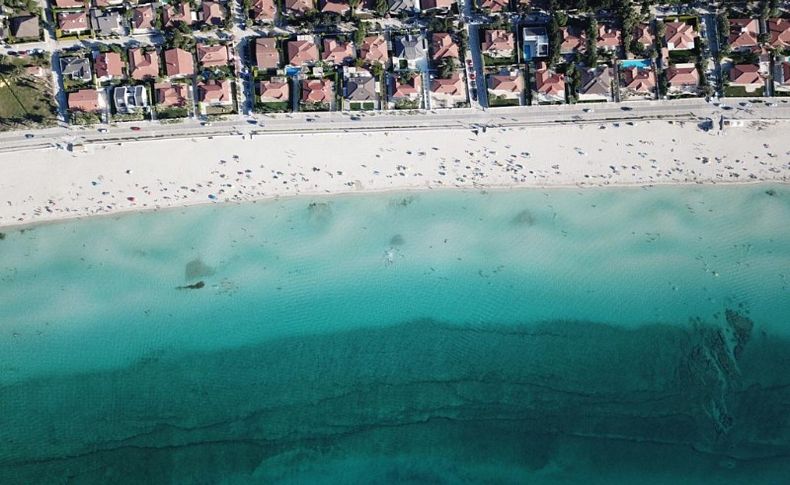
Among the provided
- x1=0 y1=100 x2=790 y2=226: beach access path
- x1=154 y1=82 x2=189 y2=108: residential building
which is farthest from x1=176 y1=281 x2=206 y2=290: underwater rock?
Result: x1=154 y1=82 x2=189 y2=108: residential building

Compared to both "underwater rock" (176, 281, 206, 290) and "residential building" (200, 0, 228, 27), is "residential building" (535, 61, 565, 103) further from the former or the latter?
"underwater rock" (176, 281, 206, 290)

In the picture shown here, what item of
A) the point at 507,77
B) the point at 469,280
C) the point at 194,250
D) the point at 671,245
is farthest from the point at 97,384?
the point at 671,245

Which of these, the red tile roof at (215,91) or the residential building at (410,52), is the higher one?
the residential building at (410,52)

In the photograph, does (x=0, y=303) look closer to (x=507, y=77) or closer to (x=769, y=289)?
(x=507, y=77)

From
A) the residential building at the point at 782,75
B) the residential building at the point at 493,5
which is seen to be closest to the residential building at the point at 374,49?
the residential building at the point at 493,5

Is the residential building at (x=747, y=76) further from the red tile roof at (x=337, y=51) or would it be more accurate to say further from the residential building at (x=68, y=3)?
the residential building at (x=68, y=3)

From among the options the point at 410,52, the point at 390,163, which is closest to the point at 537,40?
the point at 410,52
